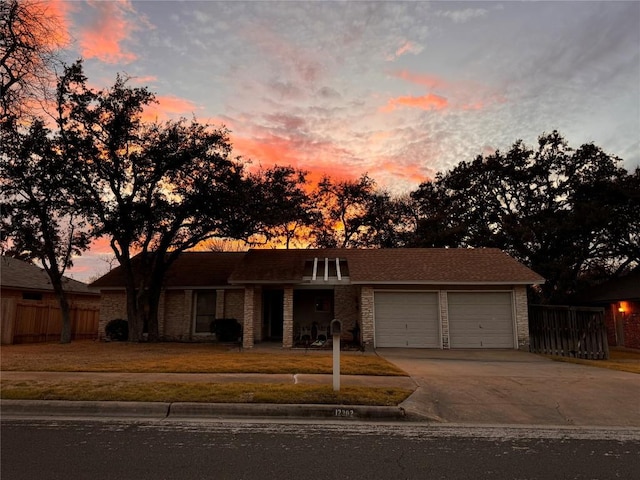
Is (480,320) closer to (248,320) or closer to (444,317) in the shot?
(444,317)

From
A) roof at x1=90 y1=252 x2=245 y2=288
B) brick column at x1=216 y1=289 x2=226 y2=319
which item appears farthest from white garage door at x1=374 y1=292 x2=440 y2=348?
A: roof at x1=90 y1=252 x2=245 y2=288

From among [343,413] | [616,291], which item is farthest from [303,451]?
[616,291]

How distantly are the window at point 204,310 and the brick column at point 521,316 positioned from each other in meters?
13.7

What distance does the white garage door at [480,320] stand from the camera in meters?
18.2

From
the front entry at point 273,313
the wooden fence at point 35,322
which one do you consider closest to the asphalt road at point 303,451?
the front entry at point 273,313

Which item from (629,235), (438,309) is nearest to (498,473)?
(438,309)

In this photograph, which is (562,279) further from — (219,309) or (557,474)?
(557,474)

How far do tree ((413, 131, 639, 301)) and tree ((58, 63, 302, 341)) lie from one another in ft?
58.3

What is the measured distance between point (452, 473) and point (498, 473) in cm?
51

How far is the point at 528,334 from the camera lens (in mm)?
18062

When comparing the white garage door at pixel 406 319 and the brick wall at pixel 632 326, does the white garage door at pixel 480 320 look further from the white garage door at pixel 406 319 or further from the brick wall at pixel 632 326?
the brick wall at pixel 632 326

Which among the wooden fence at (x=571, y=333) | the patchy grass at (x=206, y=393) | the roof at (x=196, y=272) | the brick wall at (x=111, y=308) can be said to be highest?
the roof at (x=196, y=272)

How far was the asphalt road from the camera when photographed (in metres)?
4.80

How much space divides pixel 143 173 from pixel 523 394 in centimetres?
1636
